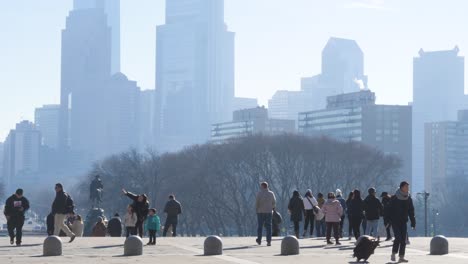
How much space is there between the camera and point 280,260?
96.7 feet

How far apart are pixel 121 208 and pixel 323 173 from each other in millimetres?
19770

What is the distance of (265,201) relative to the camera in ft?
117

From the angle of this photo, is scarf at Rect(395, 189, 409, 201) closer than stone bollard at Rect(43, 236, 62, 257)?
Yes

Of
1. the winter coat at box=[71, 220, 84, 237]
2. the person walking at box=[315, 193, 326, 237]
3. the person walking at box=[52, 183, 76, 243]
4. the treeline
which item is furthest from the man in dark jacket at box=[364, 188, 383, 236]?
the treeline

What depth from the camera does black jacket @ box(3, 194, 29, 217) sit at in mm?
35812

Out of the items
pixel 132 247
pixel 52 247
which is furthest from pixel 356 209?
pixel 52 247

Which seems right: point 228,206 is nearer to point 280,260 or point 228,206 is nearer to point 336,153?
point 336,153

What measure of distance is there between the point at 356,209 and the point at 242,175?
80.8 meters

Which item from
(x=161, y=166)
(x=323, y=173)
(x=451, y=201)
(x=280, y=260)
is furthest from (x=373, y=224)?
(x=451, y=201)

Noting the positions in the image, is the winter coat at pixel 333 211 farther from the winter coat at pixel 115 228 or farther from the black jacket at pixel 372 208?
the winter coat at pixel 115 228

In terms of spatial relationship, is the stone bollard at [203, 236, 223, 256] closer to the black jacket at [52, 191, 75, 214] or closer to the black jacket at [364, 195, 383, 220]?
the black jacket at [52, 191, 75, 214]

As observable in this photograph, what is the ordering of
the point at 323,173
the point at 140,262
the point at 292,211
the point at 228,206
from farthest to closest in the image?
the point at 323,173 < the point at 228,206 < the point at 292,211 < the point at 140,262

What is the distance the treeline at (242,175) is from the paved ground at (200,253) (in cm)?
6931

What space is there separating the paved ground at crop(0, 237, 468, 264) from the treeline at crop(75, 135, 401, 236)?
69.3 metres
